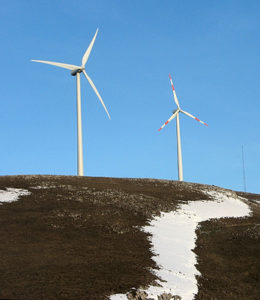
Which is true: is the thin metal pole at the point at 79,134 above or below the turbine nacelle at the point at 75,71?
below

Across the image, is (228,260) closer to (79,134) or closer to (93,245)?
(93,245)

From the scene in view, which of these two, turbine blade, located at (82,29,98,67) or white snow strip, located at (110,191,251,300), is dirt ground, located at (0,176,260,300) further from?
turbine blade, located at (82,29,98,67)

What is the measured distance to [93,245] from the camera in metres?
35.4

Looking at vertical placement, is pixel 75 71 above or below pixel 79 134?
above

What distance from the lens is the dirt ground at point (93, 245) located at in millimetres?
26156

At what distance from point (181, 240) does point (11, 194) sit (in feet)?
73.8

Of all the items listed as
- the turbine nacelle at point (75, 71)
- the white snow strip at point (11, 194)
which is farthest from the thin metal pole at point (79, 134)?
the white snow strip at point (11, 194)

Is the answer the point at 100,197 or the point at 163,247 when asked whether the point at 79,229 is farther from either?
the point at 100,197

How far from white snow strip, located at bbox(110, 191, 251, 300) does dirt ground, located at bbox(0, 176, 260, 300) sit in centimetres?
88

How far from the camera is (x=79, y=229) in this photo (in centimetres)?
3984

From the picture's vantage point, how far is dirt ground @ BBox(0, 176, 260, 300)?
2616 cm

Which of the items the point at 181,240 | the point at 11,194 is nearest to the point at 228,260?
the point at 181,240

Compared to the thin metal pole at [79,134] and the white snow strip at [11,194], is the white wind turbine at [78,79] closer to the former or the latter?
the thin metal pole at [79,134]

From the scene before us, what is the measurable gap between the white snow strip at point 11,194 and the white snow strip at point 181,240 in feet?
54.7
